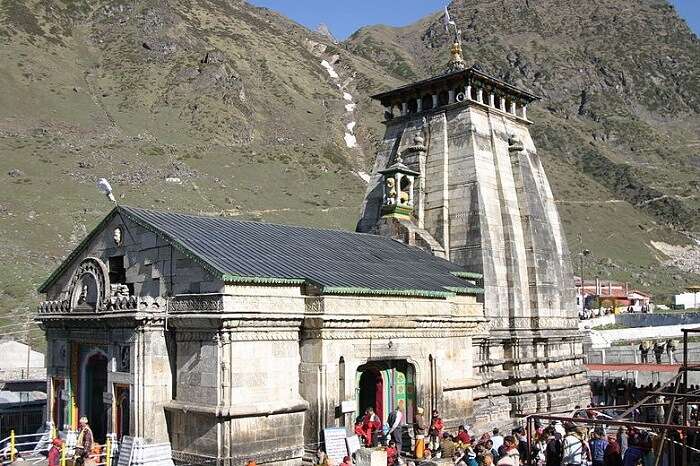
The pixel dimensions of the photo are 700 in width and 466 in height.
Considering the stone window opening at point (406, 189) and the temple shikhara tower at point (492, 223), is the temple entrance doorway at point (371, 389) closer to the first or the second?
the temple shikhara tower at point (492, 223)

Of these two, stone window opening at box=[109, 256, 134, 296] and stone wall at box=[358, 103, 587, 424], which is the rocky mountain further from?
stone wall at box=[358, 103, 587, 424]

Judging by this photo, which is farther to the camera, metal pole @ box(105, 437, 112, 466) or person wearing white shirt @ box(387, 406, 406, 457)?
person wearing white shirt @ box(387, 406, 406, 457)

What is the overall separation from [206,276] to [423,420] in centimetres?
830

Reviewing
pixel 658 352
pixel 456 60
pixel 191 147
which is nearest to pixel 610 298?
pixel 658 352

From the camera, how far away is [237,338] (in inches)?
817

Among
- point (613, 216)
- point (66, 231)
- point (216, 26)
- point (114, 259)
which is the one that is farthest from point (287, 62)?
point (114, 259)

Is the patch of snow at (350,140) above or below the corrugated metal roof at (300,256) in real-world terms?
above

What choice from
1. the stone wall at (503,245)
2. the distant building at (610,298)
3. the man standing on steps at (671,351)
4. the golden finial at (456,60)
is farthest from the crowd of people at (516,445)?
the distant building at (610,298)

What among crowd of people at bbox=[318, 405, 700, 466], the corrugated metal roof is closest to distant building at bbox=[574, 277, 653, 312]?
the corrugated metal roof

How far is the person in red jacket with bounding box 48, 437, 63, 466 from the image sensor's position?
21.7 meters

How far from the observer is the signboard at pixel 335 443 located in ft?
70.8

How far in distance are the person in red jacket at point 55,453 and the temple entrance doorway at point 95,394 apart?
233cm

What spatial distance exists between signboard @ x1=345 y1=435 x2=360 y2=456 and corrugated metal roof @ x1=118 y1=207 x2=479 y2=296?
421cm

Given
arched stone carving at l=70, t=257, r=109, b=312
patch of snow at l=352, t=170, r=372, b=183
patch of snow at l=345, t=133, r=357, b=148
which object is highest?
patch of snow at l=345, t=133, r=357, b=148
